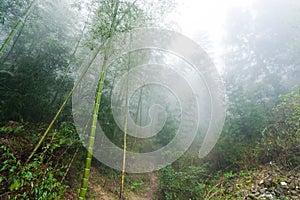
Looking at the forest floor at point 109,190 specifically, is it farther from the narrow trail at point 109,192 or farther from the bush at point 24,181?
the bush at point 24,181

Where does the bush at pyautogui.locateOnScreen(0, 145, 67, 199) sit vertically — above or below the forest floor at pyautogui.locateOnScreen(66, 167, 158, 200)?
above

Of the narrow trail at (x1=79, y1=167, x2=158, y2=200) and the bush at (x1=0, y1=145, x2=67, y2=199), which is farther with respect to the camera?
the narrow trail at (x1=79, y1=167, x2=158, y2=200)

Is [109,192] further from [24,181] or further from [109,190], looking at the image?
[24,181]

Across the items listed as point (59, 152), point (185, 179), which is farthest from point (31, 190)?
point (185, 179)

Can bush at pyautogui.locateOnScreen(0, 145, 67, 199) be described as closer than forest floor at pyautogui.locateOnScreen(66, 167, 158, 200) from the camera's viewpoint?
Yes

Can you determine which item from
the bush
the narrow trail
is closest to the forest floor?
the narrow trail

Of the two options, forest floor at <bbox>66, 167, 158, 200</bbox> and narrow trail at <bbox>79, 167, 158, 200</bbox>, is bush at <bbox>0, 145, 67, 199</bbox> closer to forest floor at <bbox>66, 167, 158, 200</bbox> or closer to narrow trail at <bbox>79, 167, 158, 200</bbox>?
forest floor at <bbox>66, 167, 158, 200</bbox>

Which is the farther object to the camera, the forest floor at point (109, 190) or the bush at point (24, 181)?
the forest floor at point (109, 190)

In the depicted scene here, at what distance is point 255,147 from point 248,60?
9.29 metres

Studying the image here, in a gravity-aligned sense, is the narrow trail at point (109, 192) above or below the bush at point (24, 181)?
below

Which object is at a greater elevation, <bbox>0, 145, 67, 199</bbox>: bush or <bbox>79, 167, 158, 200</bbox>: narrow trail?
<bbox>0, 145, 67, 199</bbox>: bush

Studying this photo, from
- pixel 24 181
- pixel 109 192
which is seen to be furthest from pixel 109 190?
pixel 24 181

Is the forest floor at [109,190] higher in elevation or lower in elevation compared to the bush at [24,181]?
lower

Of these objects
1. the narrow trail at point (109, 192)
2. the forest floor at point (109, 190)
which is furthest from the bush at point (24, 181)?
the narrow trail at point (109, 192)
